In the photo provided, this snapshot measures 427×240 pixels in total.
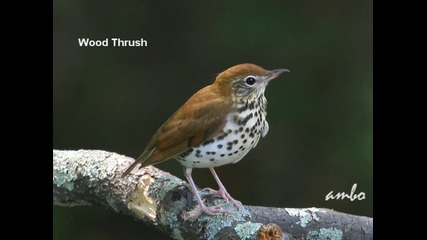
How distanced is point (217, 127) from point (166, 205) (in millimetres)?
230

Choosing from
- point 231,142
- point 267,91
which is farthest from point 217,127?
point 267,91

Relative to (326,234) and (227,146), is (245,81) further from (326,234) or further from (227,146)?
(326,234)

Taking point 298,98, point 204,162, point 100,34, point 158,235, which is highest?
point 100,34

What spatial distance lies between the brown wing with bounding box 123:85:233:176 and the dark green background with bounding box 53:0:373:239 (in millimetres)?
366

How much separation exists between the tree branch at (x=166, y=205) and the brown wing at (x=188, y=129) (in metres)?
0.10

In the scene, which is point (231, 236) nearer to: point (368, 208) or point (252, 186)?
point (368, 208)

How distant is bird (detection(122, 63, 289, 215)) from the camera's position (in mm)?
1931

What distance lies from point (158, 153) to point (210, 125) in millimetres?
145

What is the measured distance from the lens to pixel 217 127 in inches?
76.2

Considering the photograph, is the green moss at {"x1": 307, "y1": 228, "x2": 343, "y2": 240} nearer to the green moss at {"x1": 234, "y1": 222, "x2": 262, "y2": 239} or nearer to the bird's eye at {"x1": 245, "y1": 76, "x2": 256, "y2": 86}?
the green moss at {"x1": 234, "y1": 222, "x2": 262, "y2": 239}

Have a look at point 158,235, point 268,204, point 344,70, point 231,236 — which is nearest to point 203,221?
point 231,236

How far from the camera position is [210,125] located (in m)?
1.93

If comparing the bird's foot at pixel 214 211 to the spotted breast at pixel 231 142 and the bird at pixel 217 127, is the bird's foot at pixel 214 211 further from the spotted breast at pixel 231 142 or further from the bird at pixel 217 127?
the spotted breast at pixel 231 142

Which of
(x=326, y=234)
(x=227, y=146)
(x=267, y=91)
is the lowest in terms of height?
(x=326, y=234)
